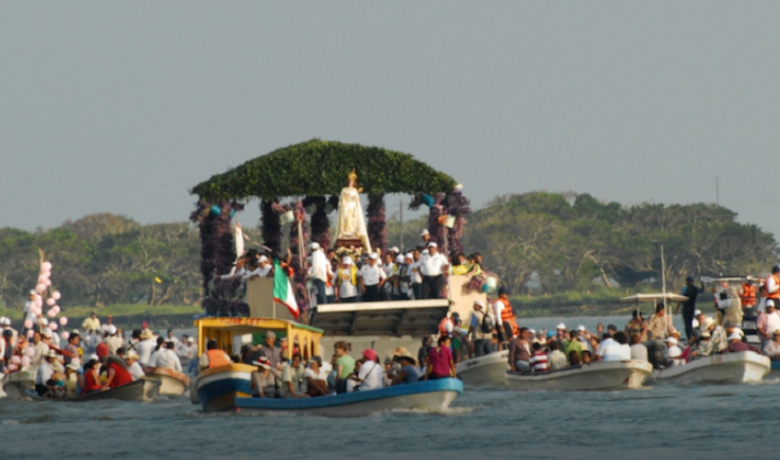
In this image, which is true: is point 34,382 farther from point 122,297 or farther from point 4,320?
point 122,297

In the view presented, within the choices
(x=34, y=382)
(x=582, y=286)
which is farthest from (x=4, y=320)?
(x=582, y=286)

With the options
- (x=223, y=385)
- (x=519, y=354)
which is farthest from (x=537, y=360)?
(x=223, y=385)

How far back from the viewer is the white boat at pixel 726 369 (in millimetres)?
33875

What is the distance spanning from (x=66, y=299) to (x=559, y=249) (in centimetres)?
4478

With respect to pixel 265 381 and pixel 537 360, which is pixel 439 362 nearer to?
pixel 265 381

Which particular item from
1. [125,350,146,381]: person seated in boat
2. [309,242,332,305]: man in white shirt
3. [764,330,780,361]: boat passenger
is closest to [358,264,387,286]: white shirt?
[309,242,332,305]: man in white shirt

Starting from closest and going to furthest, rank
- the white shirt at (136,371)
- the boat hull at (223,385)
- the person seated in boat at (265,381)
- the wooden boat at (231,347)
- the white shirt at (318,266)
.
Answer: the person seated in boat at (265,381) → the boat hull at (223,385) → the wooden boat at (231,347) → the white shirt at (136,371) → the white shirt at (318,266)

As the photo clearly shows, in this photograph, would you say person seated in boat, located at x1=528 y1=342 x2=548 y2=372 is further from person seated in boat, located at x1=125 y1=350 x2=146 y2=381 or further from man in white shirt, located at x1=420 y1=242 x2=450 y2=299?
person seated in boat, located at x1=125 y1=350 x2=146 y2=381

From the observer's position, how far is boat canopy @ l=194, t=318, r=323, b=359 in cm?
3108

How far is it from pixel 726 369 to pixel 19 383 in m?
18.1

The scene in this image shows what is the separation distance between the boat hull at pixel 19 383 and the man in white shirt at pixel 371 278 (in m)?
8.94

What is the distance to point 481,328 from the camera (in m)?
39.2

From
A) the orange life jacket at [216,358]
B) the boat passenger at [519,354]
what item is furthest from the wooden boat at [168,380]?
the boat passenger at [519,354]

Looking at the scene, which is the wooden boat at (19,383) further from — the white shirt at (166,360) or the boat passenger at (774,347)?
the boat passenger at (774,347)
